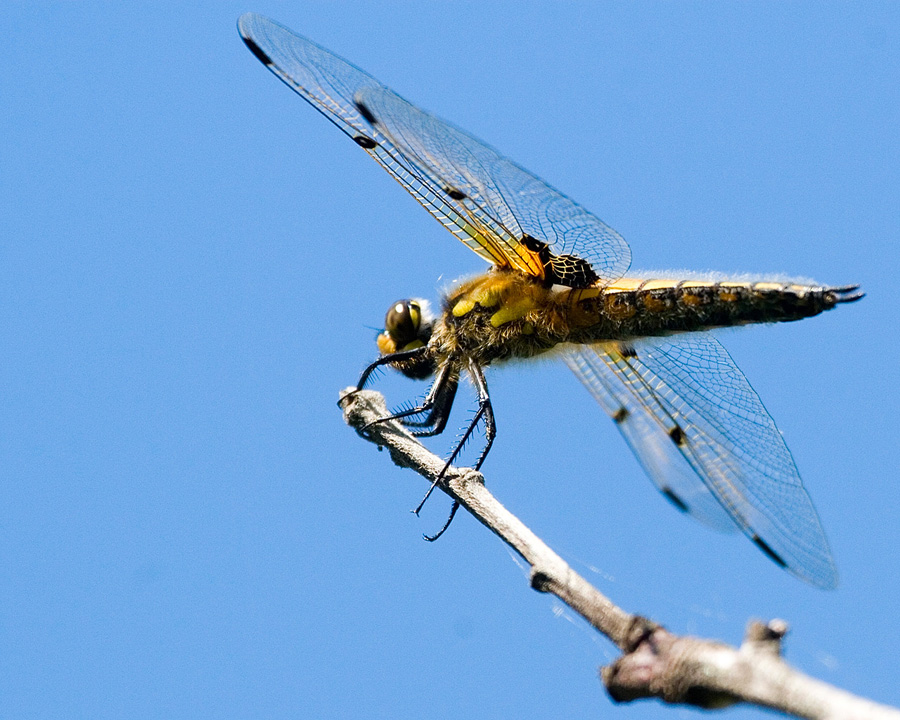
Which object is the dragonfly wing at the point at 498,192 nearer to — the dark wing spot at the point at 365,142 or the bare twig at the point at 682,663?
the dark wing spot at the point at 365,142

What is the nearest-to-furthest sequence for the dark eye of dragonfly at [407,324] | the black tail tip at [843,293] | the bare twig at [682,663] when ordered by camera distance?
the bare twig at [682,663] < the black tail tip at [843,293] < the dark eye of dragonfly at [407,324]

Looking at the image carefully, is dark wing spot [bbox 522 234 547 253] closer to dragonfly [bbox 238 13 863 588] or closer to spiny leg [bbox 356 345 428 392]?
dragonfly [bbox 238 13 863 588]

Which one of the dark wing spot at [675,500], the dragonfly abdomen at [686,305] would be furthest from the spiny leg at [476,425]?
the dark wing spot at [675,500]

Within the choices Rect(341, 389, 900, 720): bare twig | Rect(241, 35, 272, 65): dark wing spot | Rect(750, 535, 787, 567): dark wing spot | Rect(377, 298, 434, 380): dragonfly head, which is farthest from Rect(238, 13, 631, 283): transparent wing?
Rect(341, 389, 900, 720): bare twig

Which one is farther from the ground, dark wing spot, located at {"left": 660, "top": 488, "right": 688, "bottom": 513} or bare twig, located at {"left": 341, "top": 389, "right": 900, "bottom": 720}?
dark wing spot, located at {"left": 660, "top": 488, "right": 688, "bottom": 513}

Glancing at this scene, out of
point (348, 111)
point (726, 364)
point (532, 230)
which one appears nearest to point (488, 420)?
point (532, 230)

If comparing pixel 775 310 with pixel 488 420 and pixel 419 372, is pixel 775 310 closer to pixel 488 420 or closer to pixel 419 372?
pixel 488 420
